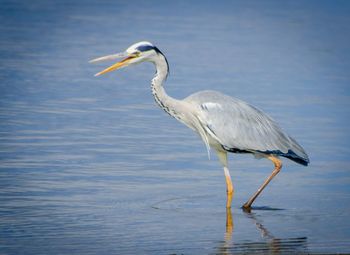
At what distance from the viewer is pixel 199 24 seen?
2502 cm

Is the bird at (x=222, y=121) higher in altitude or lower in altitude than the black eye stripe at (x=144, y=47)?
lower

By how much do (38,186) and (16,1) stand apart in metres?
17.3

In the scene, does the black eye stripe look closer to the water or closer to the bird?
the bird

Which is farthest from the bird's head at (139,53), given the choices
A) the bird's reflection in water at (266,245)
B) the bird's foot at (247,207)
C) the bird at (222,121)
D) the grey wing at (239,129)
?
the bird's reflection in water at (266,245)

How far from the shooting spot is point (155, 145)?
12562 mm

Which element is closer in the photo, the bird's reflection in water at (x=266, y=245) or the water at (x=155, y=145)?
the bird's reflection in water at (x=266, y=245)

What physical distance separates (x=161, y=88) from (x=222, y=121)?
0.74 metres

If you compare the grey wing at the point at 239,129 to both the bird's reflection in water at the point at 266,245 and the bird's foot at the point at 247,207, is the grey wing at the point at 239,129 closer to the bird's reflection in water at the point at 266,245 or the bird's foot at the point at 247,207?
the bird's foot at the point at 247,207

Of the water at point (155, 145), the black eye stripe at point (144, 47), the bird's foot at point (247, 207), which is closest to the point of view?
the water at point (155, 145)

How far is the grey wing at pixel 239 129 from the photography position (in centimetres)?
1027

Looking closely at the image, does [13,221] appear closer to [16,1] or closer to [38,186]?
[38,186]

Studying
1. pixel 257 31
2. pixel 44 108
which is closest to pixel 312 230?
pixel 44 108

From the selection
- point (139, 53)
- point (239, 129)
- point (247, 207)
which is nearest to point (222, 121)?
point (239, 129)

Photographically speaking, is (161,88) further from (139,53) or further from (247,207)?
(247,207)
